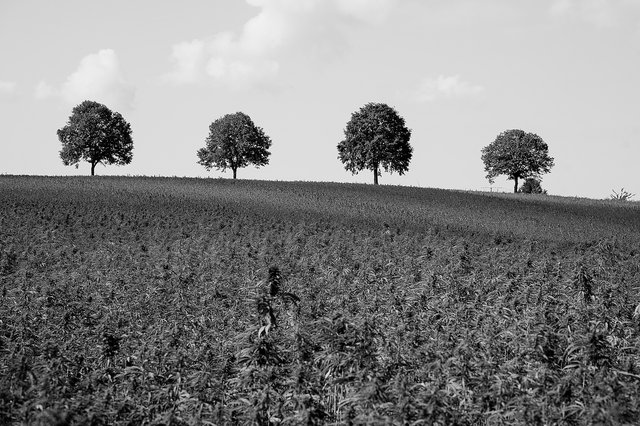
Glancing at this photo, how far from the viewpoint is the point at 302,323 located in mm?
10484

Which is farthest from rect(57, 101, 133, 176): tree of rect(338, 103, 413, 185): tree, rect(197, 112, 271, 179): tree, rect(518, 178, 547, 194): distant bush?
rect(518, 178, 547, 194): distant bush

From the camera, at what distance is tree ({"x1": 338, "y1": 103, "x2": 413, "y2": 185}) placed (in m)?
65.2

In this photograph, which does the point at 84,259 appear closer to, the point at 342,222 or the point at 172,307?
the point at 172,307

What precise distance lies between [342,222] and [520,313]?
51.7 feet

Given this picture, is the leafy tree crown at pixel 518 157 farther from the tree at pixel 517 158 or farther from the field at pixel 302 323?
the field at pixel 302 323

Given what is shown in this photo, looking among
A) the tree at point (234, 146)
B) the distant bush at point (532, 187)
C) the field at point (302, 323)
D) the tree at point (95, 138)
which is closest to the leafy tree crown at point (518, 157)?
the distant bush at point (532, 187)

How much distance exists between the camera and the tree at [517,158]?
78.2 m

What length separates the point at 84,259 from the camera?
1892 cm

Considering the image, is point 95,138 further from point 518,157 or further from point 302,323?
point 302,323

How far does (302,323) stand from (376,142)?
5548 cm

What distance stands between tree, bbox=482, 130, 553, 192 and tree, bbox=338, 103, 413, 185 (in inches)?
638

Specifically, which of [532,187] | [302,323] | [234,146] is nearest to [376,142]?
[234,146]

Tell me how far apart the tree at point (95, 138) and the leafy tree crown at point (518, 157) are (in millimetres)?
40048

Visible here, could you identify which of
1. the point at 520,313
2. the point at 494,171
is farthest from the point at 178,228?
the point at 494,171
